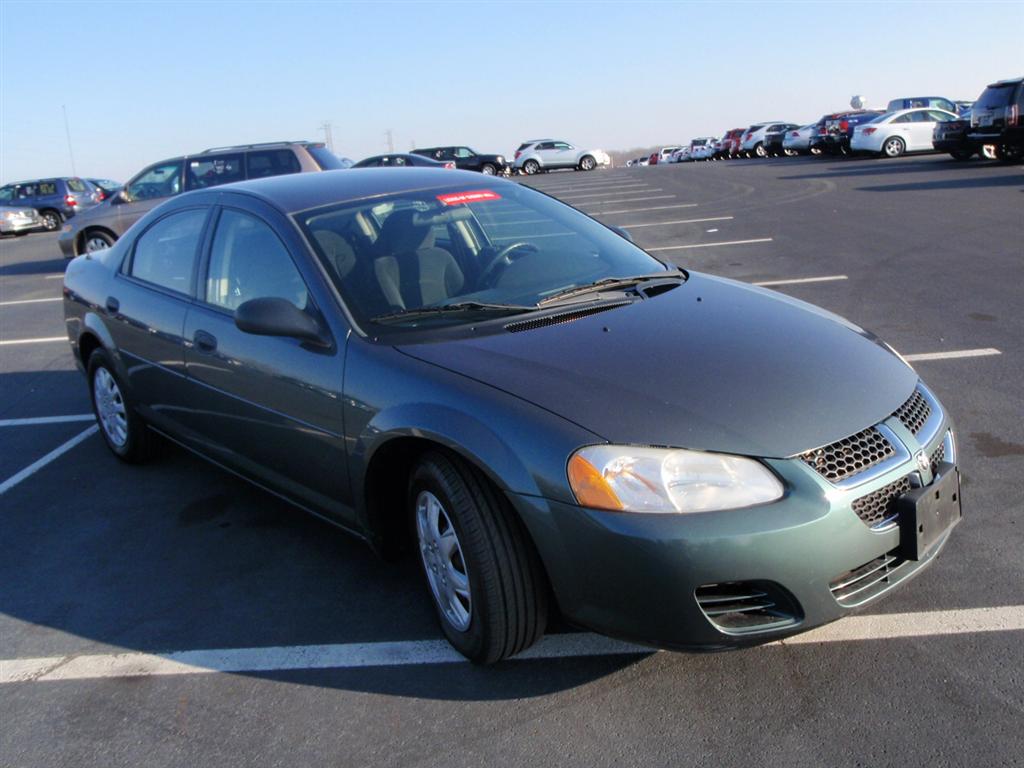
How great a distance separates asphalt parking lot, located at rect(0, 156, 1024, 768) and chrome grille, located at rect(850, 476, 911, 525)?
0.53 meters

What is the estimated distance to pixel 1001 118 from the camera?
20.4 meters

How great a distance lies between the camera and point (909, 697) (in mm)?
2779

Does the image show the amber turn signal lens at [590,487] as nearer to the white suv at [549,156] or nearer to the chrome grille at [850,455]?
the chrome grille at [850,455]

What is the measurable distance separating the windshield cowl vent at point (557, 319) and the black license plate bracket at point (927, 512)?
130cm

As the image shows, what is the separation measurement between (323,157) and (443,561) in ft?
38.9

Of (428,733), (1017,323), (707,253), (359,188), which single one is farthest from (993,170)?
(428,733)

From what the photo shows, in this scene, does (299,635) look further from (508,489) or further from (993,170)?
(993,170)

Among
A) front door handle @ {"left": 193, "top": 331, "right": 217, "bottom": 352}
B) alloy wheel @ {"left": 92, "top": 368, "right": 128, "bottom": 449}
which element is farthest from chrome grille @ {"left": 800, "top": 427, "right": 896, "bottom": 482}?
alloy wheel @ {"left": 92, "top": 368, "right": 128, "bottom": 449}

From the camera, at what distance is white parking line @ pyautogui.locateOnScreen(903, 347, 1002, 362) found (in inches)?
245

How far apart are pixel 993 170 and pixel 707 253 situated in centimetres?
1161

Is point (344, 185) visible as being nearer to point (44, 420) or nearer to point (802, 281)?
point (44, 420)

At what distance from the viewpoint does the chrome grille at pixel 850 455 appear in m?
2.70

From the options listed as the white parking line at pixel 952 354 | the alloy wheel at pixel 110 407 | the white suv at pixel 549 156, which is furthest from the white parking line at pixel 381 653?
the white suv at pixel 549 156

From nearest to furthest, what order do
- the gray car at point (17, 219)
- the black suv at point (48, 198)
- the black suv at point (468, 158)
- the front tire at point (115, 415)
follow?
the front tire at point (115, 415), the gray car at point (17, 219), the black suv at point (48, 198), the black suv at point (468, 158)
